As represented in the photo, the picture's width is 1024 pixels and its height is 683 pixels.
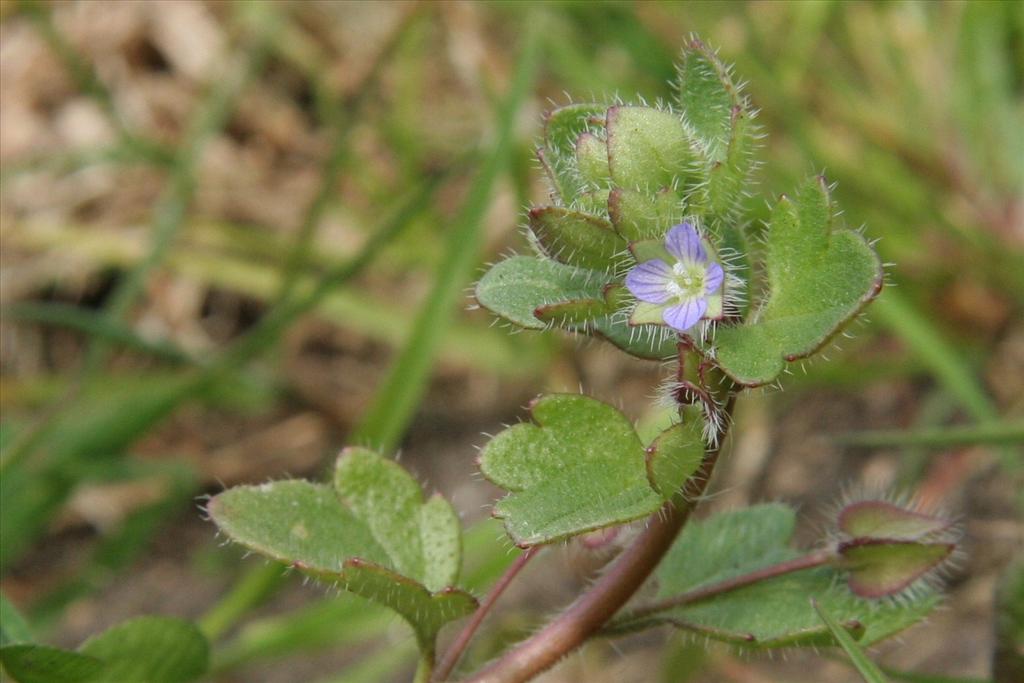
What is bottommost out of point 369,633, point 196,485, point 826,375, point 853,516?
point 853,516

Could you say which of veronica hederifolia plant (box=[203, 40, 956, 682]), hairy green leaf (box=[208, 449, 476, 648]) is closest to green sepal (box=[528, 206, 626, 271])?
veronica hederifolia plant (box=[203, 40, 956, 682])

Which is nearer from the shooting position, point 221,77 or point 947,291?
point 947,291

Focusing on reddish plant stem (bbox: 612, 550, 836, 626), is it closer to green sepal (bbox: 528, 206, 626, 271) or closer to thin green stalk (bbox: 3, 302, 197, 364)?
green sepal (bbox: 528, 206, 626, 271)

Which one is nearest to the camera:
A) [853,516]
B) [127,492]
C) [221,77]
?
[853,516]

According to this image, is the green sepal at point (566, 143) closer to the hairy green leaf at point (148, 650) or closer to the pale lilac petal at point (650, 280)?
the pale lilac petal at point (650, 280)

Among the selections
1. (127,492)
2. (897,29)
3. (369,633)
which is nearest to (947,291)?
(897,29)

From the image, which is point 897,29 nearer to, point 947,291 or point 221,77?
point 947,291
